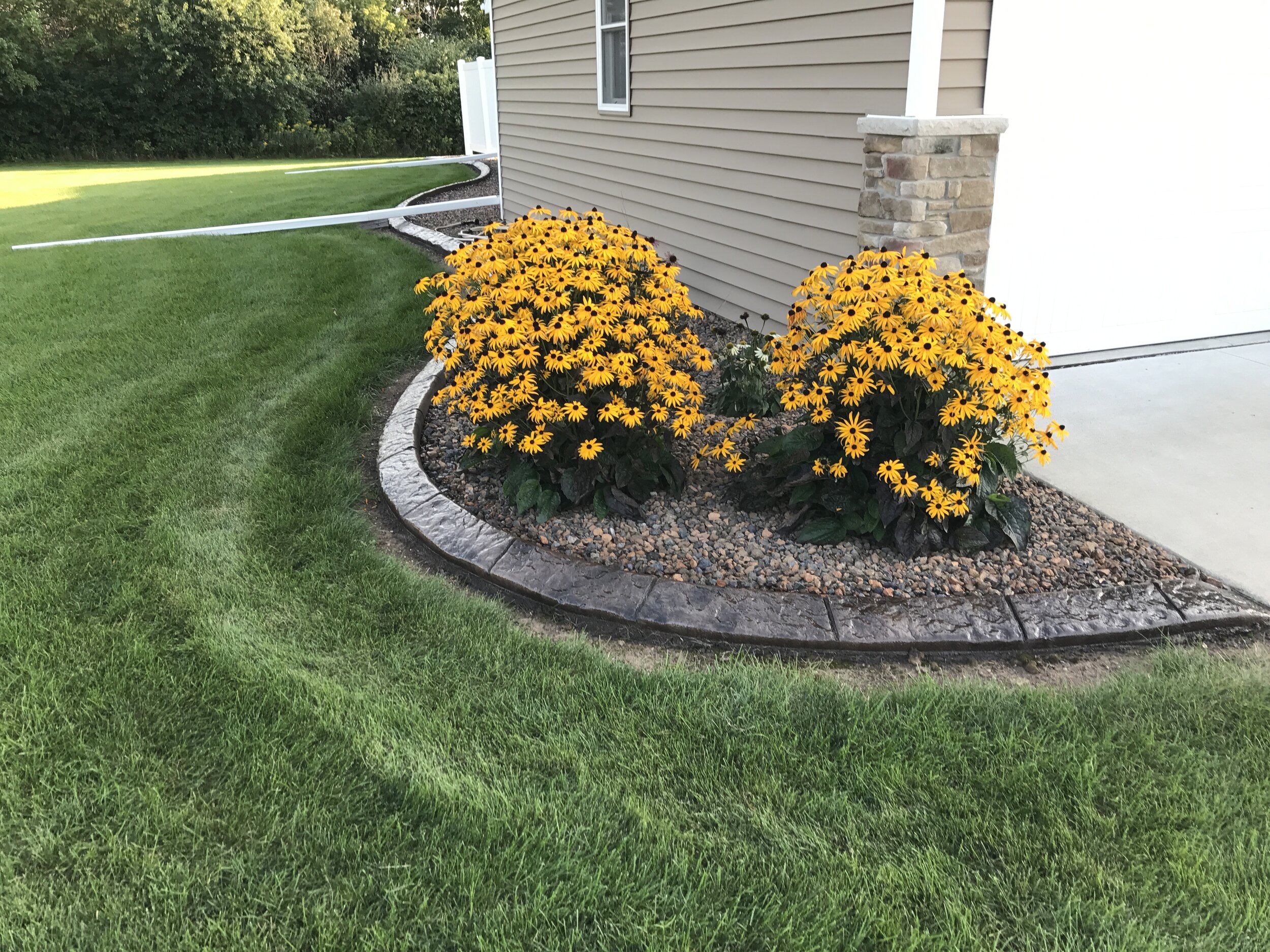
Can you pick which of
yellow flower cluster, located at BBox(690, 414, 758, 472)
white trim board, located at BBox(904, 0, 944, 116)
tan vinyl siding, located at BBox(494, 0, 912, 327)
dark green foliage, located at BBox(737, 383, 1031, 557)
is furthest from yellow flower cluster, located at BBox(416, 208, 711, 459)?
tan vinyl siding, located at BBox(494, 0, 912, 327)

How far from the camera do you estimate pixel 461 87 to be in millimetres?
16766

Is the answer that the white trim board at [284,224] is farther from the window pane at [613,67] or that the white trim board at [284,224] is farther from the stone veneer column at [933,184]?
the stone veneer column at [933,184]

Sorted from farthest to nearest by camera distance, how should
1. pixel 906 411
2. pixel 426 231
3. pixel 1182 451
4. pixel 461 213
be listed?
pixel 461 213 < pixel 426 231 < pixel 1182 451 < pixel 906 411

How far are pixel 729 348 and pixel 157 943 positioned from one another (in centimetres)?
346

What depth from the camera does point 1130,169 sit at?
4395mm

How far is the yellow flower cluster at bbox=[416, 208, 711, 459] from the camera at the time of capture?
307 cm

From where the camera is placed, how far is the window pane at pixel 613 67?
6914 millimetres

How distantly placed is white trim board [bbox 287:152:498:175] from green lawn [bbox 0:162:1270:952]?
1493 centimetres

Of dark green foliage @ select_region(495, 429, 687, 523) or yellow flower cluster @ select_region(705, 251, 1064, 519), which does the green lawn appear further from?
yellow flower cluster @ select_region(705, 251, 1064, 519)

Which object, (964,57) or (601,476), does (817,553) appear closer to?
(601,476)

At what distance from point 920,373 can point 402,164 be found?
1710 centimetres

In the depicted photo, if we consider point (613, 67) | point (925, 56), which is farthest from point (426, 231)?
point (925, 56)

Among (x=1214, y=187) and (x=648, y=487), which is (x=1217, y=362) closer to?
(x=1214, y=187)

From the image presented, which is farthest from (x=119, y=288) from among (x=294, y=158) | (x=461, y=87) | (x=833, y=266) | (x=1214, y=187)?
(x=294, y=158)
